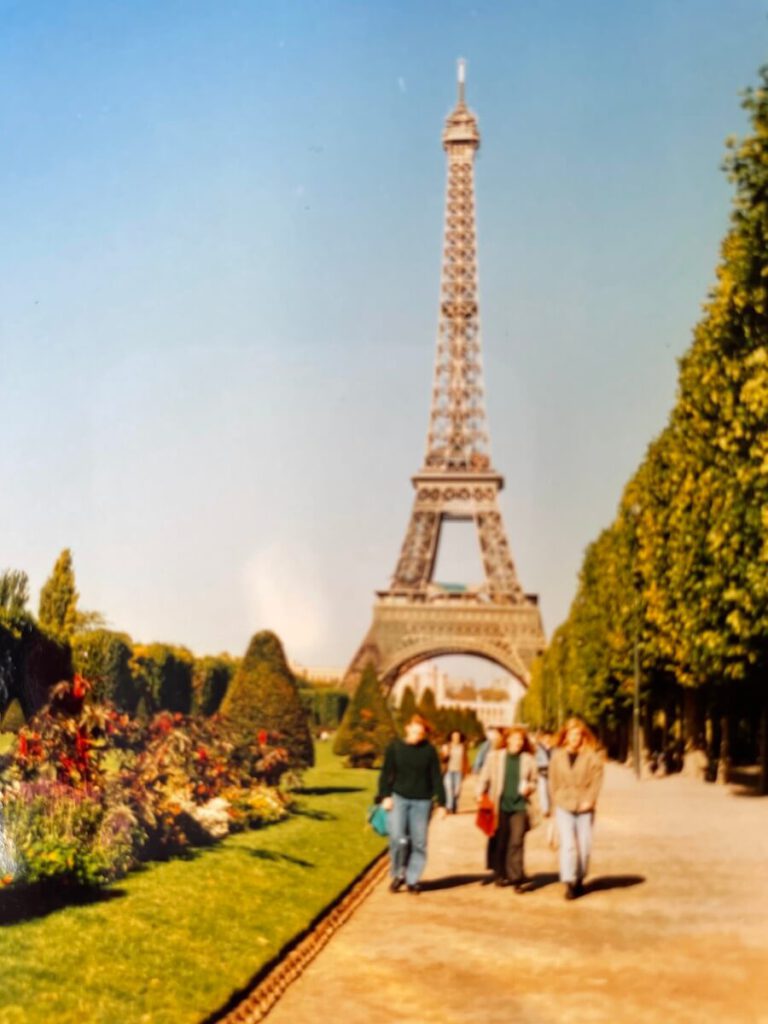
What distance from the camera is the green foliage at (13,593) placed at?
12.4 m

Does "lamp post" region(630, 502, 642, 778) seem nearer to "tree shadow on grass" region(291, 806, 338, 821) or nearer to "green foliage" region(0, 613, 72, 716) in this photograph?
"tree shadow on grass" region(291, 806, 338, 821)

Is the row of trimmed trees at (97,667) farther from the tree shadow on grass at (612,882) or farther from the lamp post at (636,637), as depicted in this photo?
the lamp post at (636,637)

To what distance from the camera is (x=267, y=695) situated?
25422 mm

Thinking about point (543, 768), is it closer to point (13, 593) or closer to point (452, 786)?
point (452, 786)

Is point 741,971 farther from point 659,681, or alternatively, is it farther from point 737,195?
point 659,681

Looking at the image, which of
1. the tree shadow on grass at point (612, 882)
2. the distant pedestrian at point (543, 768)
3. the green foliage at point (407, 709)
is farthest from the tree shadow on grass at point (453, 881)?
the green foliage at point (407, 709)

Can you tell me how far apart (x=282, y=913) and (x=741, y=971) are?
12.9 feet

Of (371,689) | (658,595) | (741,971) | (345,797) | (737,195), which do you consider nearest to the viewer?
(741,971)

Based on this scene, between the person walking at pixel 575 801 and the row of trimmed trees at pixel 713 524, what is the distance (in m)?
8.25

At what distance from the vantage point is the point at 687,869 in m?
14.8

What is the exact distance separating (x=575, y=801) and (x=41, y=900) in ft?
17.6

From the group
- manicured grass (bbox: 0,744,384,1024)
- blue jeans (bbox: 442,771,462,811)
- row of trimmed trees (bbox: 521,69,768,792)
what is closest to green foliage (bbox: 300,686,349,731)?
row of trimmed trees (bbox: 521,69,768,792)

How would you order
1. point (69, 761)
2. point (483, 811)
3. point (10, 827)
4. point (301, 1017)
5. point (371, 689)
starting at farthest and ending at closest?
1. point (371, 689)
2. point (483, 811)
3. point (69, 761)
4. point (10, 827)
5. point (301, 1017)

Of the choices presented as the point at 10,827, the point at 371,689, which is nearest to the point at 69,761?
the point at 10,827
